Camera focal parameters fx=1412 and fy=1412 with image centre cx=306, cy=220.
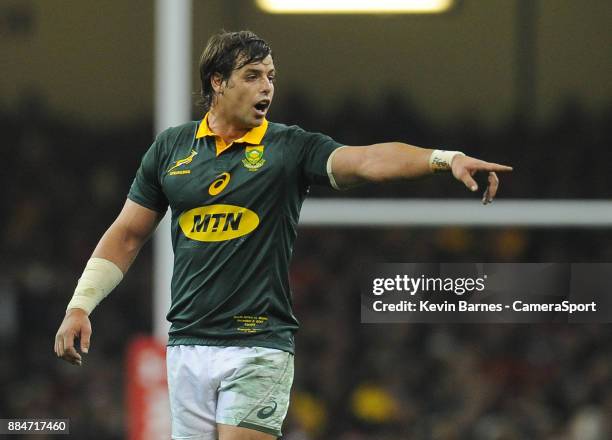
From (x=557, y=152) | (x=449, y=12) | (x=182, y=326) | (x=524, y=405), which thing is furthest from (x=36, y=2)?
(x=182, y=326)

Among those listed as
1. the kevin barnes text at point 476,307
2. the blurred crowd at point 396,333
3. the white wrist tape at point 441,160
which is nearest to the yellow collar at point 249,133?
the white wrist tape at point 441,160

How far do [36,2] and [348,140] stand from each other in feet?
8.52

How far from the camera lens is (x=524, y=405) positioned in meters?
9.81

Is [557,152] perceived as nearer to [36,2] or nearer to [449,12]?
[449,12]

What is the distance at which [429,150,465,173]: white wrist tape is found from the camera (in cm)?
437

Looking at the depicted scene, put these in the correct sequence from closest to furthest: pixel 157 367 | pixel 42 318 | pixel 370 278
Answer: pixel 157 367 → pixel 370 278 → pixel 42 318

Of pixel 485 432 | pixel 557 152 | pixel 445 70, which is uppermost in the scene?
pixel 445 70

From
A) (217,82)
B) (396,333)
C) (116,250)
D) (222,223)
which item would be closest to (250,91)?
(217,82)

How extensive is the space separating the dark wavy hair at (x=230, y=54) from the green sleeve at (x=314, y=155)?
311mm

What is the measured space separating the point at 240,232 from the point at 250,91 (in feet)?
1.63

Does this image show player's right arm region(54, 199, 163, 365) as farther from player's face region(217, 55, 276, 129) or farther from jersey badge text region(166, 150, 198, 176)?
player's face region(217, 55, 276, 129)

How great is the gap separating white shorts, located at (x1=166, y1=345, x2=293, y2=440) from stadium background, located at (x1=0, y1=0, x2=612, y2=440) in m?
4.30

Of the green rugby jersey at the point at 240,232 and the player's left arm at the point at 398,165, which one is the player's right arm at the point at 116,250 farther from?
the player's left arm at the point at 398,165

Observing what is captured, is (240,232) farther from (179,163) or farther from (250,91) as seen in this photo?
(250,91)
